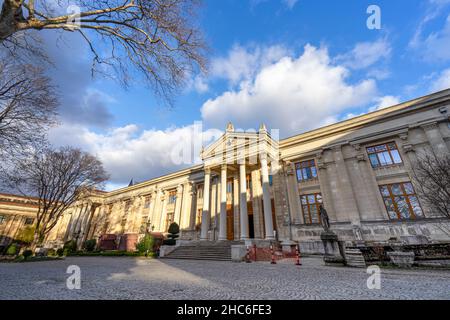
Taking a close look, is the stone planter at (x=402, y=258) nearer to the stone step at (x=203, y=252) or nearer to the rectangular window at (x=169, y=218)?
the stone step at (x=203, y=252)

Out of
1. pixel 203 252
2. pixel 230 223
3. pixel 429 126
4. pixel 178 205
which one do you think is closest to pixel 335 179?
pixel 429 126

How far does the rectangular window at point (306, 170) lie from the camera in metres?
18.5

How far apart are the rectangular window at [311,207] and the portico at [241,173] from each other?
3080 mm

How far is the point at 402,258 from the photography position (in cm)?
873

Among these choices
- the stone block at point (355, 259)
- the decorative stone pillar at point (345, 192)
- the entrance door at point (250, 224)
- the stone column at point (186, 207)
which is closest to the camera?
the stone block at point (355, 259)

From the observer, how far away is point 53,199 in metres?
19.6

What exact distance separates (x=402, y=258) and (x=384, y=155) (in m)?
10.2

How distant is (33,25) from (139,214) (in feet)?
108

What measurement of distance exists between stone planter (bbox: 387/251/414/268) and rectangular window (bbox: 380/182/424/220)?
6984 mm

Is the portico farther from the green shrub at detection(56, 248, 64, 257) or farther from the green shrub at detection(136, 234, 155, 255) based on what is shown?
the green shrub at detection(56, 248, 64, 257)

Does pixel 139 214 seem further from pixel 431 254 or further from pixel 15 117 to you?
pixel 431 254

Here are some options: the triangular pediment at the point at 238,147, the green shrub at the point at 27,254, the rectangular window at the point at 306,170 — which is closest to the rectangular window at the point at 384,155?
the rectangular window at the point at 306,170

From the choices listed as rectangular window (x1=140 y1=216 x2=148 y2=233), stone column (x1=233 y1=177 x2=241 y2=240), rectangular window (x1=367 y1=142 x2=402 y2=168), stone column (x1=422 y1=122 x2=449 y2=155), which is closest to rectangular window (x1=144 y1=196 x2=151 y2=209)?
rectangular window (x1=140 y1=216 x2=148 y2=233)

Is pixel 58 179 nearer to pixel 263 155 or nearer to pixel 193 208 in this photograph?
pixel 193 208
